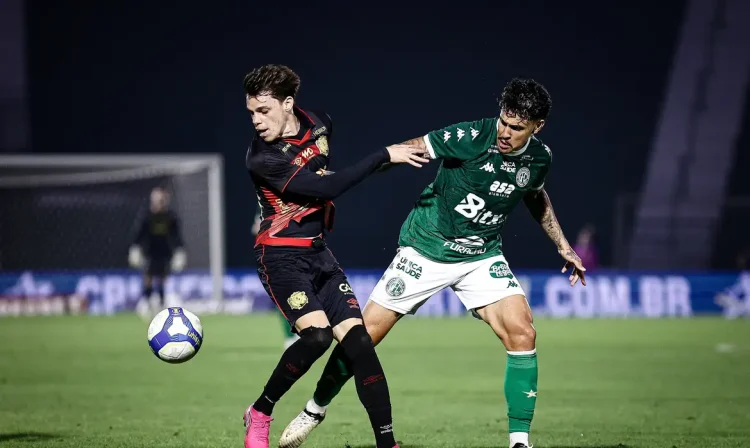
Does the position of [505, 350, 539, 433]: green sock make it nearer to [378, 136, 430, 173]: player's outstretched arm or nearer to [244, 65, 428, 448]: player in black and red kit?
[244, 65, 428, 448]: player in black and red kit

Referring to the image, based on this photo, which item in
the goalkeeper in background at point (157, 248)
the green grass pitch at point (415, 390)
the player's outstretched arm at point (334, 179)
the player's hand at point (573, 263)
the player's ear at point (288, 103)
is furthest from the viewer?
the goalkeeper in background at point (157, 248)

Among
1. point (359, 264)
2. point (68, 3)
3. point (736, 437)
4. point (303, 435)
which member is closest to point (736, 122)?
point (359, 264)

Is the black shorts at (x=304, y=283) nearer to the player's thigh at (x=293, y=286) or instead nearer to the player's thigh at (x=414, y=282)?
the player's thigh at (x=293, y=286)

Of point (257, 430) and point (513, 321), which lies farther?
point (513, 321)

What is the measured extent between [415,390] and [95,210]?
14.1 meters

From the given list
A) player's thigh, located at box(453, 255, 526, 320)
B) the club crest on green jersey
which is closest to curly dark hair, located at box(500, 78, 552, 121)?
the club crest on green jersey

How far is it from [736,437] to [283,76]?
3.94 m

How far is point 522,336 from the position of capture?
641 cm

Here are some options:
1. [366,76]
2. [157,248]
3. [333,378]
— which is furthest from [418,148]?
[366,76]

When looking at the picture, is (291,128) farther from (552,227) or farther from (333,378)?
(552,227)

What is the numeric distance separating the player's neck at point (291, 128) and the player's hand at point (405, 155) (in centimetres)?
57

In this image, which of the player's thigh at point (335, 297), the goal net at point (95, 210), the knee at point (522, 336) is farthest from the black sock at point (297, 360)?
the goal net at point (95, 210)

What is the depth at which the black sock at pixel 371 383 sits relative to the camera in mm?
5945

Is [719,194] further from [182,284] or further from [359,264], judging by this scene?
[182,284]
